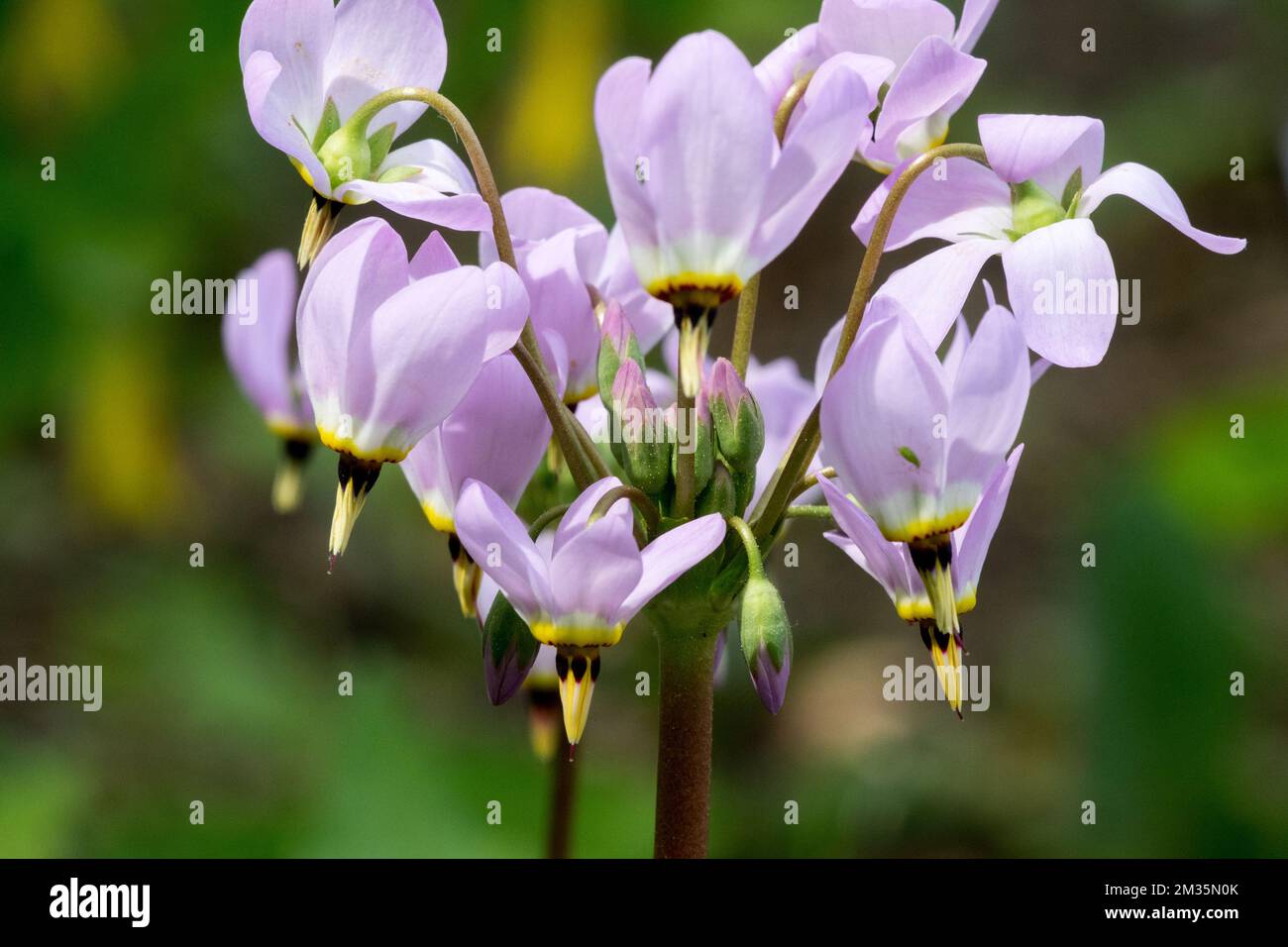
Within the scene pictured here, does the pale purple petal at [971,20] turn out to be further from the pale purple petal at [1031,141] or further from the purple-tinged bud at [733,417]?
the purple-tinged bud at [733,417]

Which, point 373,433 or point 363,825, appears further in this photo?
point 363,825

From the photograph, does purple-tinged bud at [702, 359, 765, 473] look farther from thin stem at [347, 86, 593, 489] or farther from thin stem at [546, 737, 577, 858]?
thin stem at [546, 737, 577, 858]

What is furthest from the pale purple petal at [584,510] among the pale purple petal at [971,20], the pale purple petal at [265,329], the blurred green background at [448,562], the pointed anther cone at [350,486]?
the blurred green background at [448,562]

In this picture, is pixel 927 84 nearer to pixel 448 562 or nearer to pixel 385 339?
pixel 385 339

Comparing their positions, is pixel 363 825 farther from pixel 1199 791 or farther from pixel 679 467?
pixel 679 467
